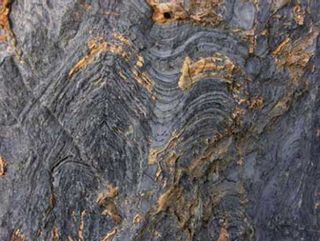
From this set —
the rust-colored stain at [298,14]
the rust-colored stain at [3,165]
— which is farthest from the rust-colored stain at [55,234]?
the rust-colored stain at [298,14]

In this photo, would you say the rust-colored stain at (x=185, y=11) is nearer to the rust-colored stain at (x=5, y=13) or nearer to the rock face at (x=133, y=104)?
the rock face at (x=133, y=104)

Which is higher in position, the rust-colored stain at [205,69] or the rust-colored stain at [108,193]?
the rust-colored stain at [205,69]

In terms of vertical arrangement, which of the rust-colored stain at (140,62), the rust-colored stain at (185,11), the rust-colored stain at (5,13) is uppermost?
the rust-colored stain at (185,11)

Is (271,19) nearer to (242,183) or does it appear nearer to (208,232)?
(242,183)

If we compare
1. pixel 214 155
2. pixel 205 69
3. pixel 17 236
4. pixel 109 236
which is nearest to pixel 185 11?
pixel 205 69

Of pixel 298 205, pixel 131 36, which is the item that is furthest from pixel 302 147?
pixel 131 36

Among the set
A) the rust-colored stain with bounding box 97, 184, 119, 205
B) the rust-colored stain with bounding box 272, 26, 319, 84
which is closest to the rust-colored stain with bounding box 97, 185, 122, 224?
the rust-colored stain with bounding box 97, 184, 119, 205

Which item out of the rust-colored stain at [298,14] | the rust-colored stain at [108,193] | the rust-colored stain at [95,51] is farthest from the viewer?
the rust-colored stain at [298,14]

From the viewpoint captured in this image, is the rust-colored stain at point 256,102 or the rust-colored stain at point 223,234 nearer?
the rust-colored stain at point 256,102
